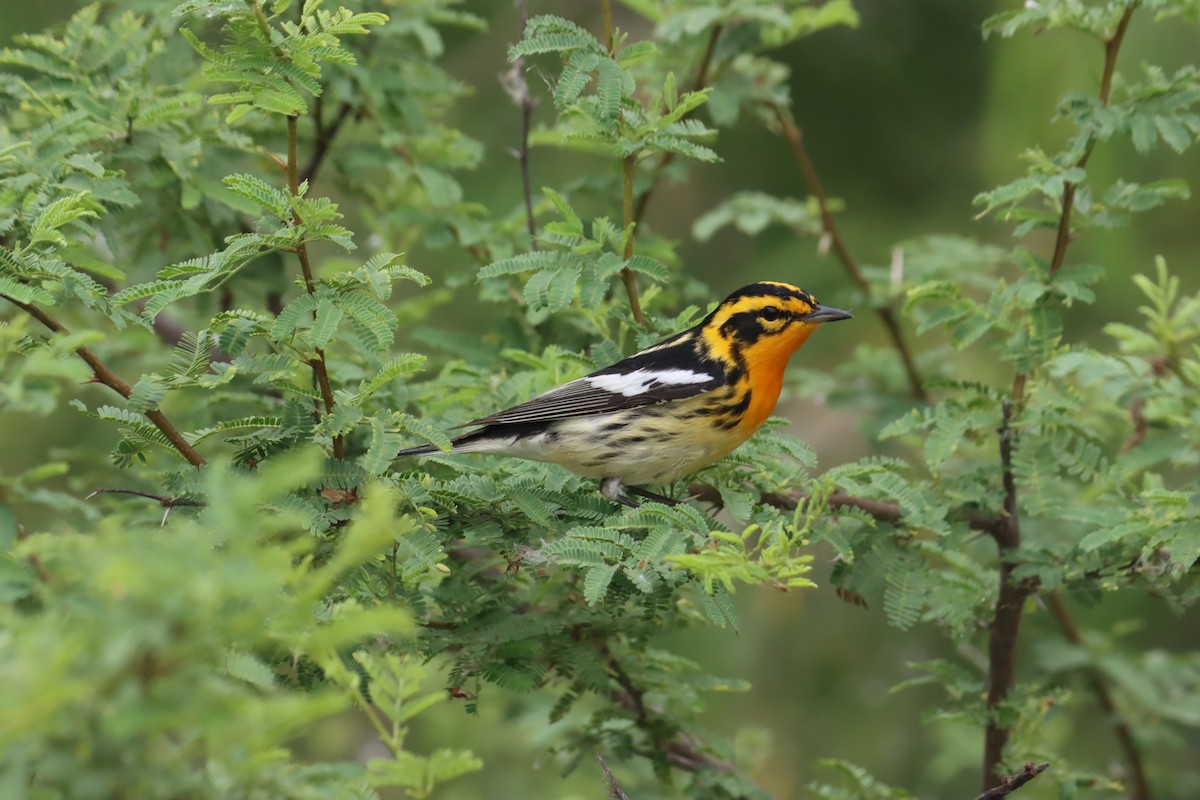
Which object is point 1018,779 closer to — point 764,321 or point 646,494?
point 646,494

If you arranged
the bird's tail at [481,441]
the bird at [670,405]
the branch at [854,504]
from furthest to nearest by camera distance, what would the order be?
the bird at [670,405], the bird's tail at [481,441], the branch at [854,504]

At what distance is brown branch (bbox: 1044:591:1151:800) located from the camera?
15.7 ft

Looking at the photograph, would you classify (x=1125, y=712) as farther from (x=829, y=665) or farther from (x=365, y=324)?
(x=365, y=324)

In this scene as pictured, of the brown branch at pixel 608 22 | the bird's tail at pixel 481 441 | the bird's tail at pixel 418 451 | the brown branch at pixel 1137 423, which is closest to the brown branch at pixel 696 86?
the brown branch at pixel 608 22

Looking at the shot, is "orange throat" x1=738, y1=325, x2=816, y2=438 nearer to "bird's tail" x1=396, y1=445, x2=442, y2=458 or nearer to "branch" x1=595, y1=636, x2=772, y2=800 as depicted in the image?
"branch" x1=595, y1=636, x2=772, y2=800

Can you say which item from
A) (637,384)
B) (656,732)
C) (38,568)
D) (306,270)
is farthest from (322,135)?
(656,732)

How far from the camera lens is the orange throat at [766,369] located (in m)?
4.35

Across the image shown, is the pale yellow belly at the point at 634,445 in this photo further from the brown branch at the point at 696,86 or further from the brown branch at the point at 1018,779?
the brown branch at the point at 1018,779

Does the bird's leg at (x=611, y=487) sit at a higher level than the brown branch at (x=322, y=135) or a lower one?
lower

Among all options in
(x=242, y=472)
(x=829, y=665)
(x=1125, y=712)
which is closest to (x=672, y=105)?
(x=242, y=472)

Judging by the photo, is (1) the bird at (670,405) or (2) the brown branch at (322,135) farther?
(2) the brown branch at (322,135)

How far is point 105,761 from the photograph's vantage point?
1608 mm

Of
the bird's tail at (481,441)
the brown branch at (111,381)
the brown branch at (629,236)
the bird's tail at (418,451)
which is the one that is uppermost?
the brown branch at (629,236)

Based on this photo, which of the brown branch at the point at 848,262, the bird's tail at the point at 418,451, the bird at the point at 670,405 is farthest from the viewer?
the brown branch at the point at 848,262
